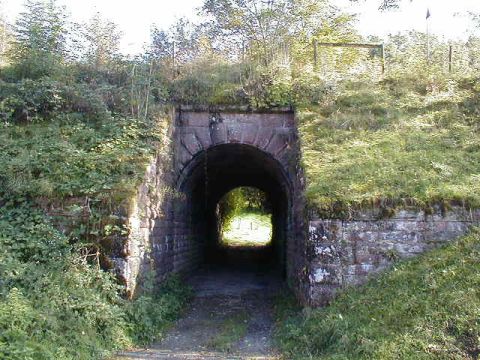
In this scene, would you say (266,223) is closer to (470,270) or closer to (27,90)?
(27,90)

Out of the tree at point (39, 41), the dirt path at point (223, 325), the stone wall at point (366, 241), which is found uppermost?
the tree at point (39, 41)

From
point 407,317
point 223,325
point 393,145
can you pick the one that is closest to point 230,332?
point 223,325

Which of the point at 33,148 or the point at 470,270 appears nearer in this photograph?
the point at 470,270

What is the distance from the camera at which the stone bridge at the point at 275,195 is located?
7324 mm

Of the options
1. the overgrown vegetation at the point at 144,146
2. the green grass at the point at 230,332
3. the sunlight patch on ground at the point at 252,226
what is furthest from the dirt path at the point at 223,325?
the sunlight patch on ground at the point at 252,226

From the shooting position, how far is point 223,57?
479 inches


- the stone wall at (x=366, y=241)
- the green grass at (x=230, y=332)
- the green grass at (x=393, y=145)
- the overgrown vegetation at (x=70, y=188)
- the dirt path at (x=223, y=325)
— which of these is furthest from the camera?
the green grass at (x=393, y=145)

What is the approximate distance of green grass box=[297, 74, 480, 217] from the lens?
7.54 m

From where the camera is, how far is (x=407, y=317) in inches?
227

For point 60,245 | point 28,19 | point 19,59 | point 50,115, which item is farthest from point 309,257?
point 28,19

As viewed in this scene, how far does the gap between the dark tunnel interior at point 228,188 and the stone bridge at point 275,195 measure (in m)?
0.06

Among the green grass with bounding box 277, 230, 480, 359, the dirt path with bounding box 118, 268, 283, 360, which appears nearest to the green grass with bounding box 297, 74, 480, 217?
the green grass with bounding box 277, 230, 480, 359

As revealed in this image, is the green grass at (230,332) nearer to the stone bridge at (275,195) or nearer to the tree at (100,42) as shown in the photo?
the stone bridge at (275,195)

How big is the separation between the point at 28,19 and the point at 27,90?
8.81 feet
